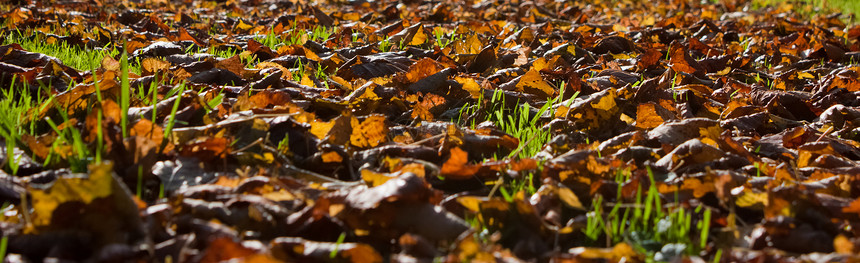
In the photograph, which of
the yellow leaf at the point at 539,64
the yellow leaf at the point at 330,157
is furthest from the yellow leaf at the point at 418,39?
the yellow leaf at the point at 330,157

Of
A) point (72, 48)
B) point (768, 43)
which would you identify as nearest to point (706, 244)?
point (72, 48)

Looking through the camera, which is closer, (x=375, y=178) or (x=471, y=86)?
(x=375, y=178)

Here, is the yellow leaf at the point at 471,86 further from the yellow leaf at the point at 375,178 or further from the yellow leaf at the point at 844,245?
the yellow leaf at the point at 844,245

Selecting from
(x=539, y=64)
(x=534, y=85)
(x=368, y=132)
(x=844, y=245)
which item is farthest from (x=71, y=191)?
(x=539, y=64)

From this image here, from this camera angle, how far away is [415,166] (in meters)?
1.46

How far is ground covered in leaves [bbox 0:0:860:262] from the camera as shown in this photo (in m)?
1.11

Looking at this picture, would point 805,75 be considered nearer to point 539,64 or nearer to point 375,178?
point 539,64

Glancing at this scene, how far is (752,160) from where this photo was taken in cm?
167

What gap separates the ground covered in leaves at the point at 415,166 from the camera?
3.65 ft

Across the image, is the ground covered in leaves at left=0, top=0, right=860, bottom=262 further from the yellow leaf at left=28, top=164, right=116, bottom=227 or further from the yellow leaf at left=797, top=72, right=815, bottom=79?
the yellow leaf at left=797, top=72, right=815, bottom=79

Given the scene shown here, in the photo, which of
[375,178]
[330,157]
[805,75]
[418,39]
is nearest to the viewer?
[375,178]

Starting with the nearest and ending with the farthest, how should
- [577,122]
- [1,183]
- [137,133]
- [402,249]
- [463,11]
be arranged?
1. [402,249]
2. [1,183]
3. [137,133]
4. [577,122]
5. [463,11]

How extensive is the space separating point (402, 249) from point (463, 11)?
5510 mm

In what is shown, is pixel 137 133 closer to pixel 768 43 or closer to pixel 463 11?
pixel 768 43
